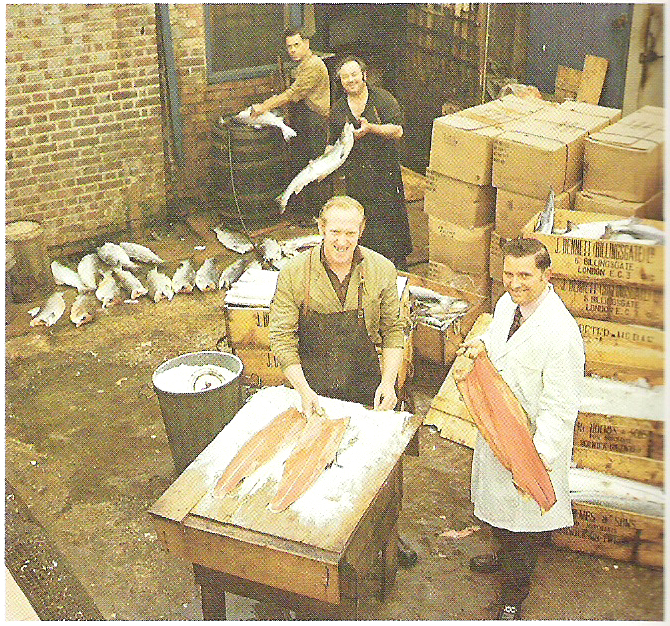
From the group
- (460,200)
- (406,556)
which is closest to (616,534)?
(406,556)

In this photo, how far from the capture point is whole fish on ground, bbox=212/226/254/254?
8.12m

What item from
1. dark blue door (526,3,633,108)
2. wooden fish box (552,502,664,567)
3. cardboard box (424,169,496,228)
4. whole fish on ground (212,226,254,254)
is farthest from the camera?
whole fish on ground (212,226,254,254)

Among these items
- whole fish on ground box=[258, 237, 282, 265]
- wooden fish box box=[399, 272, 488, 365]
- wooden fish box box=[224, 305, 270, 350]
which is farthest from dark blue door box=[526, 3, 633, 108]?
wooden fish box box=[224, 305, 270, 350]

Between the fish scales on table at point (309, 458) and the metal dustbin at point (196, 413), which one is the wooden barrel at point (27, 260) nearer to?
the metal dustbin at point (196, 413)

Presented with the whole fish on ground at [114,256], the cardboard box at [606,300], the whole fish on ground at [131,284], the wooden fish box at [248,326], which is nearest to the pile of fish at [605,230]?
the cardboard box at [606,300]

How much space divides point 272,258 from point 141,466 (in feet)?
9.08

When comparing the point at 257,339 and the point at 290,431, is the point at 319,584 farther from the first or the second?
the point at 257,339

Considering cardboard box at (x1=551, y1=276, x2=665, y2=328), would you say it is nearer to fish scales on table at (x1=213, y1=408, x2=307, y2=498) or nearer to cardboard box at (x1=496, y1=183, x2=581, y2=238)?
cardboard box at (x1=496, y1=183, x2=581, y2=238)

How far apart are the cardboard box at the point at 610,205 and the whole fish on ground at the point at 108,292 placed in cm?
390

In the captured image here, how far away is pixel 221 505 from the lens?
3475mm

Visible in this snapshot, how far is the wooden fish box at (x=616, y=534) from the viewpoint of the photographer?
14.4ft

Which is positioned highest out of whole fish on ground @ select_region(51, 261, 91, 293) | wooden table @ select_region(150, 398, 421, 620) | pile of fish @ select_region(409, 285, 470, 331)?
wooden table @ select_region(150, 398, 421, 620)

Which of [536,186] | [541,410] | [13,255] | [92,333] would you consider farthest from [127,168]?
[541,410]

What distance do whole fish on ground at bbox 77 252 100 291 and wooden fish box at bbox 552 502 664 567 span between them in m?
4.72
